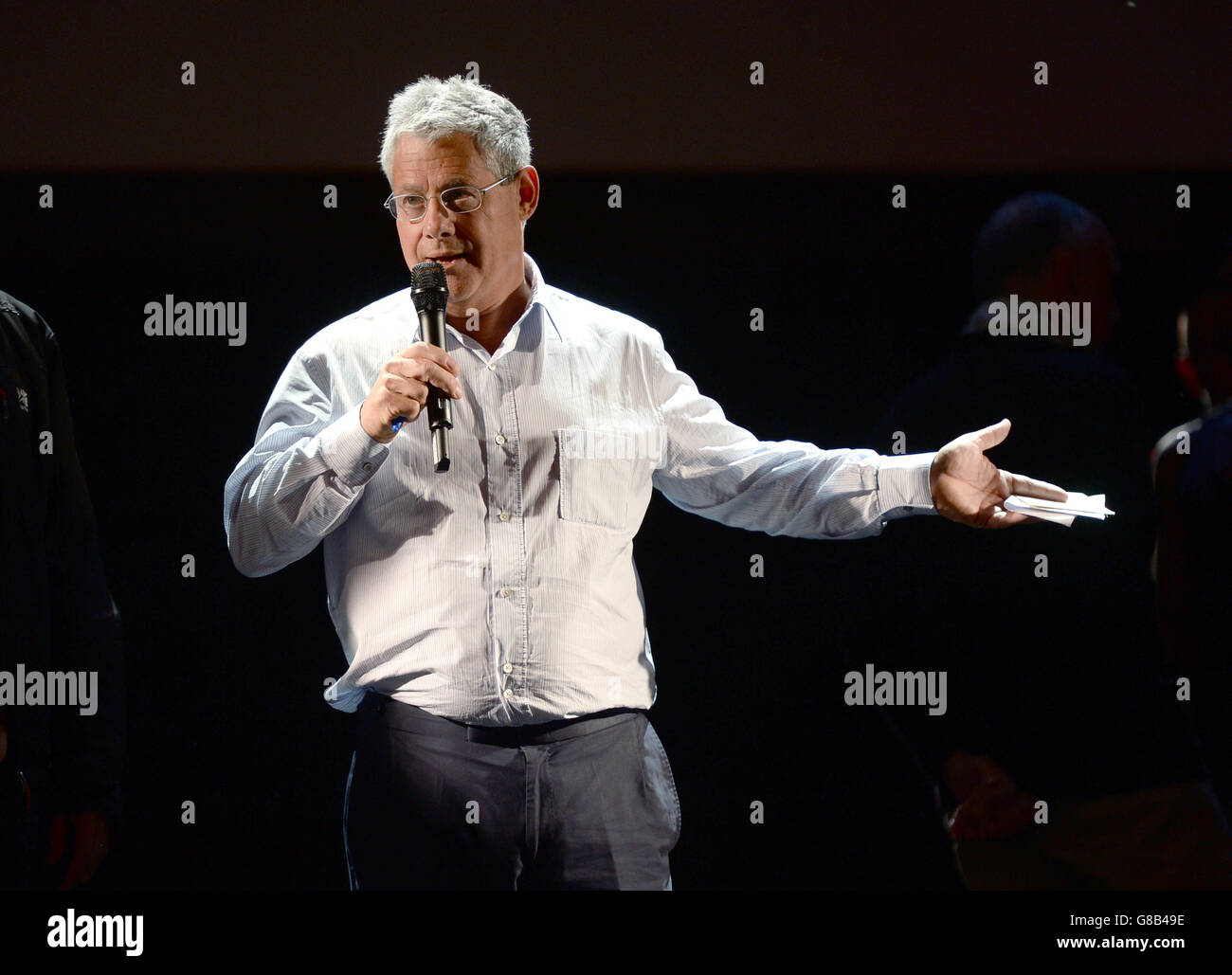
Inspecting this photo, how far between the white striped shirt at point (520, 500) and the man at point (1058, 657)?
264 millimetres

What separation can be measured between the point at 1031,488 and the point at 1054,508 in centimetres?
6

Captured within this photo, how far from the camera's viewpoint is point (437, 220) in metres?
2.71

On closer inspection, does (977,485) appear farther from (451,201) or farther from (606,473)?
(451,201)

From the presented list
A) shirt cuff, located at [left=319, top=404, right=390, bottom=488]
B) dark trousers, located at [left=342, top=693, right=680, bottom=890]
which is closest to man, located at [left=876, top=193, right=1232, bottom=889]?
dark trousers, located at [left=342, top=693, right=680, bottom=890]

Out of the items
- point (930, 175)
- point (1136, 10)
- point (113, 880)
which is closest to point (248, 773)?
point (113, 880)

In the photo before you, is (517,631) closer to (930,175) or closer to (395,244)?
(395,244)

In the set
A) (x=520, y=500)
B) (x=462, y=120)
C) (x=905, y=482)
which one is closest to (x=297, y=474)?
(x=520, y=500)

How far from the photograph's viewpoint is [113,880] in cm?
290

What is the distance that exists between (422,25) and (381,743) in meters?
1.58

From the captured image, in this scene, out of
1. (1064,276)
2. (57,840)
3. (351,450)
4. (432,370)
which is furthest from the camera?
(1064,276)

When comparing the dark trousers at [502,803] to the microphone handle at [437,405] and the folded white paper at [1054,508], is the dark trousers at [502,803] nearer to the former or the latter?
the microphone handle at [437,405]

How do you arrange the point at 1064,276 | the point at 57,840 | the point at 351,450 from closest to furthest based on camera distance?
the point at 351,450
the point at 57,840
the point at 1064,276
